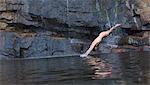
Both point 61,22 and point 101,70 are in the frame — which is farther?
point 61,22

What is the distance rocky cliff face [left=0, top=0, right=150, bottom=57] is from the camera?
36.2 meters

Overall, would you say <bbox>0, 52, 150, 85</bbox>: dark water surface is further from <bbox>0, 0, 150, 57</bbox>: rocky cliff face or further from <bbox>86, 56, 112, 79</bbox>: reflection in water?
<bbox>0, 0, 150, 57</bbox>: rocky cliff face

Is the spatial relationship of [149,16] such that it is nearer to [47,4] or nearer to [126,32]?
[126,32]

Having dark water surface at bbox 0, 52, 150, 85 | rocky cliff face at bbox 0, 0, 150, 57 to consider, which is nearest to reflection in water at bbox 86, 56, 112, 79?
dark water surface at bbox 0, 52, 150, 85

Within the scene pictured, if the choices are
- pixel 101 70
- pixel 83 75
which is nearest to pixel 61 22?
pixel 101 70

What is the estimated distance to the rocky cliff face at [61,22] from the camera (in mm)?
36156

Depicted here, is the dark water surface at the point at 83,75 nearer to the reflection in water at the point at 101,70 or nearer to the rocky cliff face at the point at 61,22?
the reflection in water at the point at 101,70

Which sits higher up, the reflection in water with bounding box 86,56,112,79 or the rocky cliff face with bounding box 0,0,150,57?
the rocky cliff face with bounding box 0,0,150,57

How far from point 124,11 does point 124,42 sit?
3697mm

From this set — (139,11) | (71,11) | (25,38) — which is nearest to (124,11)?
(139,11)

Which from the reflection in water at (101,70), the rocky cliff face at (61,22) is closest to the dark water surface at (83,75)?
the reflection in water at (101,70)

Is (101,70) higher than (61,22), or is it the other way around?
(61,22)

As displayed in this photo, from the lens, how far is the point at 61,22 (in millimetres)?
39562

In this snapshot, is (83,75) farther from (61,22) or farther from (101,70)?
(61,22)
